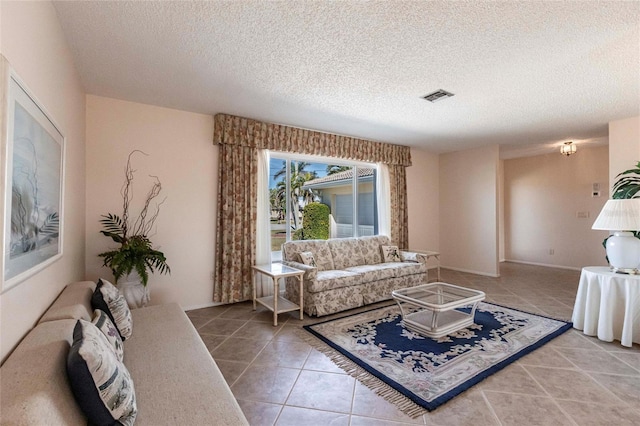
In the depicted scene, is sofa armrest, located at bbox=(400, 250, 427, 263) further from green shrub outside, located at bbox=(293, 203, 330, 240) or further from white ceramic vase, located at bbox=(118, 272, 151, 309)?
white ceramic vase, located at bbox=(118, 272, 151, 309)

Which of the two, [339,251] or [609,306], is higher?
[339,251]

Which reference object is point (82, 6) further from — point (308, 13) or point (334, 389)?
point (334, 389)

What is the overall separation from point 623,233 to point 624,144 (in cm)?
188

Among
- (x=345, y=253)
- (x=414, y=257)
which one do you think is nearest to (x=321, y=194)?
(x=345, y=253)

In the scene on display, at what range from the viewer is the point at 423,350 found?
8.57 feet

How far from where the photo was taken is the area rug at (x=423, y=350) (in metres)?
2.06

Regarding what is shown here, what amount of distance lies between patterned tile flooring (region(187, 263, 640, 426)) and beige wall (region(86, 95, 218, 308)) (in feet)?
2.93

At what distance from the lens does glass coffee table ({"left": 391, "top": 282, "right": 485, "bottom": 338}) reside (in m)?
2.84

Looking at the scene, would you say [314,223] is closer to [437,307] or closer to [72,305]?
[437,307]

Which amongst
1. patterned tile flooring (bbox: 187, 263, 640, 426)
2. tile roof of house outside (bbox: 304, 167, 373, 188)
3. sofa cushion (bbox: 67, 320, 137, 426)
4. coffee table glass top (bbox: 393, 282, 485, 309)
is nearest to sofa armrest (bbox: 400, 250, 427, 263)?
coffee table glass top (bbox: 393, 282, 485, 309)

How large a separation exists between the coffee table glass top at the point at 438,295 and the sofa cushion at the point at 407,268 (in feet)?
2.20

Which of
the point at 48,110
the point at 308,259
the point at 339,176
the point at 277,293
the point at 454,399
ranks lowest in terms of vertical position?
the point at 454,399

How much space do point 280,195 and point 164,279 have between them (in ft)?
6.48

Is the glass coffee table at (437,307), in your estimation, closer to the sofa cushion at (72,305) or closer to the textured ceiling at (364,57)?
the textured ceiling at (364,57)
